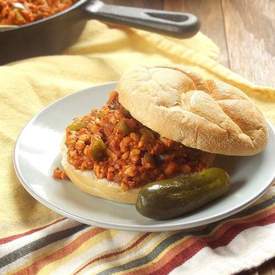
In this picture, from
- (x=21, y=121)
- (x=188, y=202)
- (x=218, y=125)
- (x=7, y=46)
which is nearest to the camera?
(x=188, y=202)

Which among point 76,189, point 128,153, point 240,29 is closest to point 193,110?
point 128,153

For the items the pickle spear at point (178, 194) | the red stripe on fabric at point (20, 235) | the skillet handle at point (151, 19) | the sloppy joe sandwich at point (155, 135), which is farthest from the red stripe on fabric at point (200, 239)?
the skillet handle at point (151, 19)

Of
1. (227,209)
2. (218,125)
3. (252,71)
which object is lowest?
(252,71)

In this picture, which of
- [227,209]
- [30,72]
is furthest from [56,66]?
[227,209]

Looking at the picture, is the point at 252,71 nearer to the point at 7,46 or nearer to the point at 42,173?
the point at 7,46

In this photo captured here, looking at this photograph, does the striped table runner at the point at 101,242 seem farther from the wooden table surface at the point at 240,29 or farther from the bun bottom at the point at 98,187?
the wooden table surface at the point at 240,29

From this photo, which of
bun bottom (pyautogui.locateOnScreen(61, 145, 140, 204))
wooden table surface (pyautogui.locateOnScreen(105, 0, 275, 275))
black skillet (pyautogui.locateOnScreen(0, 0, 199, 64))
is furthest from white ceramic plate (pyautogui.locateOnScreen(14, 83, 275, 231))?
wooden table surface (pyautogui.locateOnScreen(105, 0, 275, 275))
